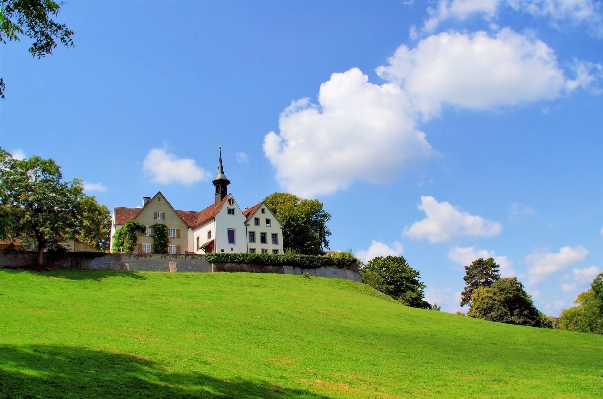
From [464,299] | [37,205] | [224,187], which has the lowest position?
[464,299]

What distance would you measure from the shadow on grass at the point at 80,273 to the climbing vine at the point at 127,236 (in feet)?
44.4

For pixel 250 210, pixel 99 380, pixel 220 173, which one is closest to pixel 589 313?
pixel 250 210

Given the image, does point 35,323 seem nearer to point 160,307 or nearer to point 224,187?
point 160,307

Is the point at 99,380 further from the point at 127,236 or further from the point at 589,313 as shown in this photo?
the point at 589,313

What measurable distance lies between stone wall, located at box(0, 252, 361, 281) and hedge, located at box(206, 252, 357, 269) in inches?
18.7

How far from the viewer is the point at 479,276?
90438 millimetres

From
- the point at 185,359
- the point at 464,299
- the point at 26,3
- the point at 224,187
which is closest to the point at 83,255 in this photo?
the point at 224,187

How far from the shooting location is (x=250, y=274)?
6225 cm

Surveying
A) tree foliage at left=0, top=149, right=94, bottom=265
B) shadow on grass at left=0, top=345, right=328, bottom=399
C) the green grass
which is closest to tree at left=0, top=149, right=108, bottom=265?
tree foliage at left=0, top=149, right=94, bottom=265

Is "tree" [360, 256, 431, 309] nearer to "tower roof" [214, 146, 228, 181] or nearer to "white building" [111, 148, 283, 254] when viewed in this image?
"white building" [111, 148, 283, 254]

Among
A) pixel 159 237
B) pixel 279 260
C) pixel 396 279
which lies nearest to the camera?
pixel 279 260

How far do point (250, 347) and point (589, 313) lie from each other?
64281 mm

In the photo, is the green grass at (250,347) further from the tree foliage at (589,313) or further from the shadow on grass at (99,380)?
the tree foliage at (589,313)

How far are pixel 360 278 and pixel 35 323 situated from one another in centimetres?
4936
